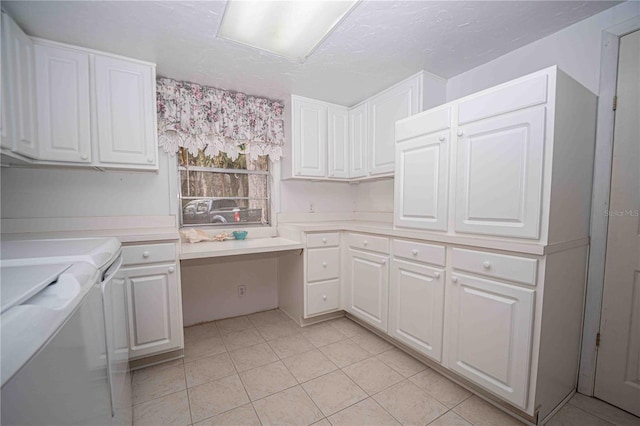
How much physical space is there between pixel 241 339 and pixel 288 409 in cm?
92

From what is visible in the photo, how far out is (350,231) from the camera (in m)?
2.52

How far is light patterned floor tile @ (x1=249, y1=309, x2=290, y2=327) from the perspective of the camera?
8.57ft

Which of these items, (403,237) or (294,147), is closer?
(403,237)

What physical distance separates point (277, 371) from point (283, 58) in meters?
2.24

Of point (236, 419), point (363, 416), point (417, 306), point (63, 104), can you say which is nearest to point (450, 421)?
point (363, 416)

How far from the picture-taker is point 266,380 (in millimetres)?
1759

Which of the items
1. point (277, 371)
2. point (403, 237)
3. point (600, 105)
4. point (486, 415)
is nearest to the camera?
point (486, 415)

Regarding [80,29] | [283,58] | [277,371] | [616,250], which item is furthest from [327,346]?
[80,29]

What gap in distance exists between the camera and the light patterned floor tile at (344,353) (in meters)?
1.96

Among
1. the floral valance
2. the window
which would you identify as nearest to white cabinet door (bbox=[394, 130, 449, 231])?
the floral valance

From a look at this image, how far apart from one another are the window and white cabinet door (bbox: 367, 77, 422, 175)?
1172mm

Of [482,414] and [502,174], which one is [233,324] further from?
[502,174]

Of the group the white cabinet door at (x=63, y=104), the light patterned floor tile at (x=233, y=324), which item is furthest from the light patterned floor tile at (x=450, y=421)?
the white cabinet door at (x=63, y=104)

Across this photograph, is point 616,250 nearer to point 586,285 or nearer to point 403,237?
point 586,285
